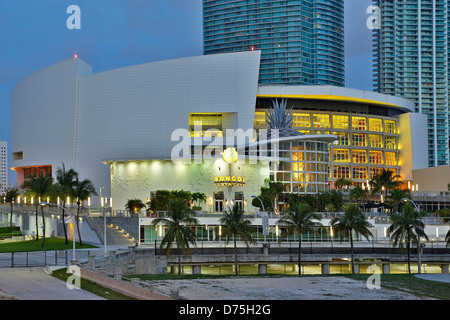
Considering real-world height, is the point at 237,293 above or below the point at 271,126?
below

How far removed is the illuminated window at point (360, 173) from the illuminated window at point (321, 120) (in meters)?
16.1

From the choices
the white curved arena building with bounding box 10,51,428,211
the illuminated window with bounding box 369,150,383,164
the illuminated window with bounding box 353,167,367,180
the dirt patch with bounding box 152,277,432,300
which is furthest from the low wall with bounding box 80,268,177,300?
the illuminated window with bounding box 369,150,383,164

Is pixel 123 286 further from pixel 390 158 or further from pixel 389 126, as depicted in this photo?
pixel 389 126

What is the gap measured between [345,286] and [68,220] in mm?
27012

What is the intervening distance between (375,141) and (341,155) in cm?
1145

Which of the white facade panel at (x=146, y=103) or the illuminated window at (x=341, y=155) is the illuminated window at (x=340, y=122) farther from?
the white facade panel at (x=146, y=103)

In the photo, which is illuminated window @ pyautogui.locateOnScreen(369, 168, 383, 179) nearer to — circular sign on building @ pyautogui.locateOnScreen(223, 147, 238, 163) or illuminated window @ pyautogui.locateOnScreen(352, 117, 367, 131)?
illuminated window @ pyautogui.locateOnScreen(352, 117, 367, 131)

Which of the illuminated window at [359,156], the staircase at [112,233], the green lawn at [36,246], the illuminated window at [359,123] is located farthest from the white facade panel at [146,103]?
the illuminated window at [359,156]

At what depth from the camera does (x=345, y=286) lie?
47.2 metres

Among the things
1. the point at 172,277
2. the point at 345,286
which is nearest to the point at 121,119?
the point at 172,277

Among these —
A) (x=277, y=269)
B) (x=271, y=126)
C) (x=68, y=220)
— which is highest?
(x=271, y=126)

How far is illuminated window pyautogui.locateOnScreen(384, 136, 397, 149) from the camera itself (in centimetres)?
17425

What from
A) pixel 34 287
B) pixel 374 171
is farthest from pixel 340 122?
pixel 34 287
